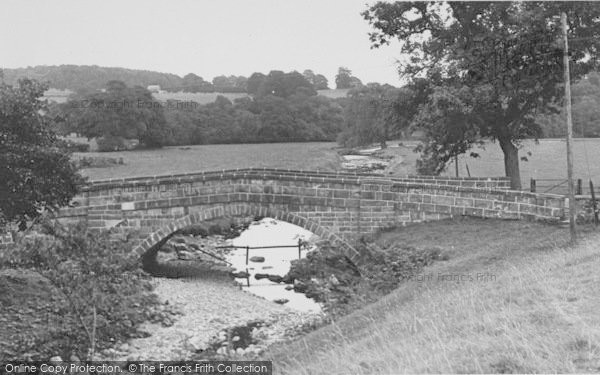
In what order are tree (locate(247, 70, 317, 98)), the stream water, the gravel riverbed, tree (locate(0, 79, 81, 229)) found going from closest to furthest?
the gravel riverbed → tree (locate(0, 79, 81, 229)) → the stream water → tree (locate(247, 70, 317, 98))

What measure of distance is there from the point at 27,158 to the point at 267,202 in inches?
300

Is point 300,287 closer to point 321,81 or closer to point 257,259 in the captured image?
point 257,259

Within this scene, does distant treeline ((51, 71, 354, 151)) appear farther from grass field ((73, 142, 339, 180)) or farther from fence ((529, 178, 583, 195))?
fence ((529, 178, 583, 195))

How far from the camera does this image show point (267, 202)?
867 inches

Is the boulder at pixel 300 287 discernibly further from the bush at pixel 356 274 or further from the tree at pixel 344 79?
the tree at pixel 344 79

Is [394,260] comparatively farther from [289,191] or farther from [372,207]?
[289,191]

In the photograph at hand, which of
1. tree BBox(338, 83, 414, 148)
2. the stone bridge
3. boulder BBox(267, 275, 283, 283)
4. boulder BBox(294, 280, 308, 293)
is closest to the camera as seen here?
the stone bridge

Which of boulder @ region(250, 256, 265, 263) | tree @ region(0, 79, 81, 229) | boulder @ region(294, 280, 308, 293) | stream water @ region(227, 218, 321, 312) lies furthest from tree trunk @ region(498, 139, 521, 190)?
tree @ region(0, 79, 81, 229)

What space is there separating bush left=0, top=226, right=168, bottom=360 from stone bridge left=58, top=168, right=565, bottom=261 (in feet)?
12.0

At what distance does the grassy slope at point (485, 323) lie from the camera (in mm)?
7203

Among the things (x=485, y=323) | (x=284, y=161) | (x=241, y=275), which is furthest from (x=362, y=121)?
(x=485, y=323)

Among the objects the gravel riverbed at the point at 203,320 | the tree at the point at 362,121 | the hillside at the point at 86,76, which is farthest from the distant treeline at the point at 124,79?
the gravel riverbed at the point at 203,320

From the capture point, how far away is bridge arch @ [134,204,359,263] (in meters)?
21.6

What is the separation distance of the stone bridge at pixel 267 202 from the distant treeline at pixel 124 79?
11416mm
